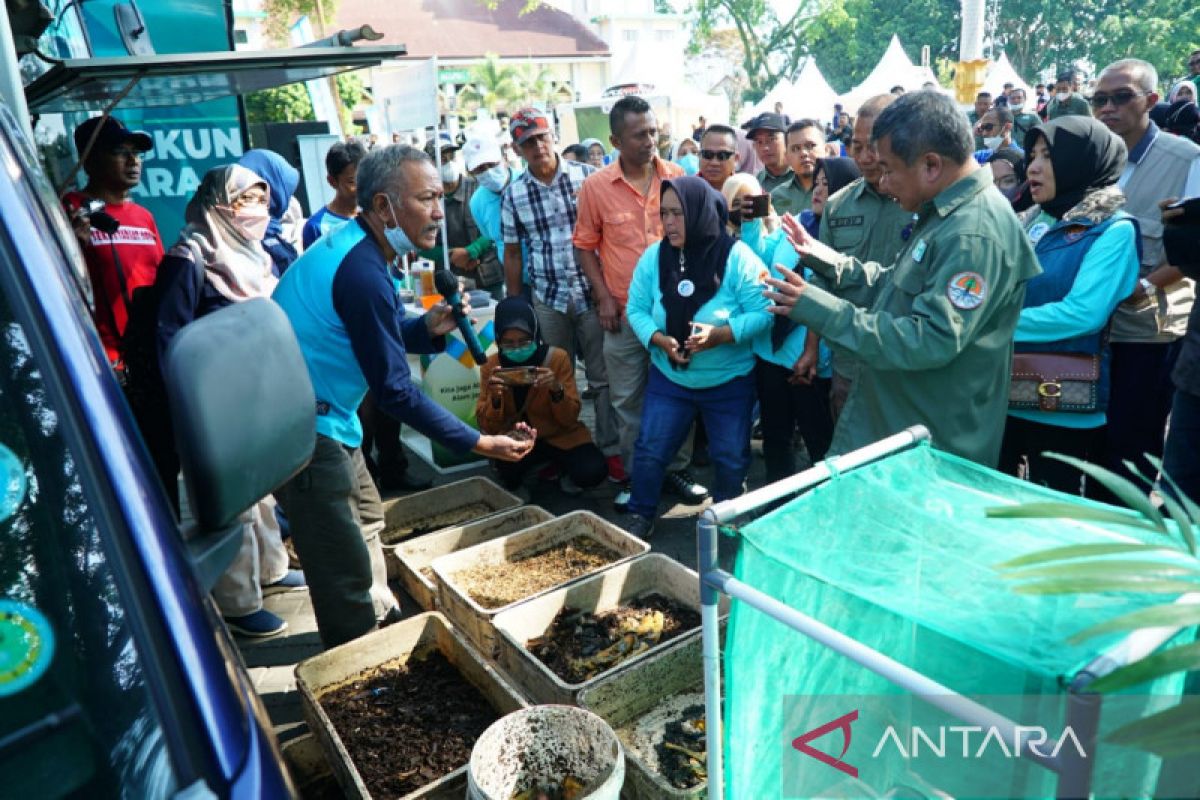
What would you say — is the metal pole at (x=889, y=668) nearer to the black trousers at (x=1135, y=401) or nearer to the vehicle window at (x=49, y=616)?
the vehicle window at (x=49, y=616)

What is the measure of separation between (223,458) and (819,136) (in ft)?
15.8

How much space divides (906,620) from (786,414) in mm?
3216

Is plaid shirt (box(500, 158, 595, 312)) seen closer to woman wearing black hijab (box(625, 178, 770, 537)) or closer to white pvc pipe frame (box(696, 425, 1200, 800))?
woman wearing black hijab (box(625, 178, 770, 537))

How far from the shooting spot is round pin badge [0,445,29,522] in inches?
44.3

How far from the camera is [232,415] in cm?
112

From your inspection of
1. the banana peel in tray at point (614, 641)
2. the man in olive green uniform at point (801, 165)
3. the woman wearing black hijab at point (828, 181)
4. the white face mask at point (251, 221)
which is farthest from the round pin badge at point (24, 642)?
the man in olive green uniform at point (801, 165)

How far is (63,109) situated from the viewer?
3.72 metres

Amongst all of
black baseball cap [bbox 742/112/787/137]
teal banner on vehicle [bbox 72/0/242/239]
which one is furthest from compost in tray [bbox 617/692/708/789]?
teal banner on vehicle [bbox 72/0/242/239]

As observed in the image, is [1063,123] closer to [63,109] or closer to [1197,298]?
[1197,298]

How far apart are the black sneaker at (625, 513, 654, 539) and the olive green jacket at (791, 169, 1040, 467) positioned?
1.63 metres

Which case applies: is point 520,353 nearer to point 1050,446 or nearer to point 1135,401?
point 1050,446

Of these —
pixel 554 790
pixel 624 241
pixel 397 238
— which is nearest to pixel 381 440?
pixel 624 241

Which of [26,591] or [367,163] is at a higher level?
[367,163]

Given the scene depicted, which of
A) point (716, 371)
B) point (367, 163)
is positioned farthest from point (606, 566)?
point (367, 163)
